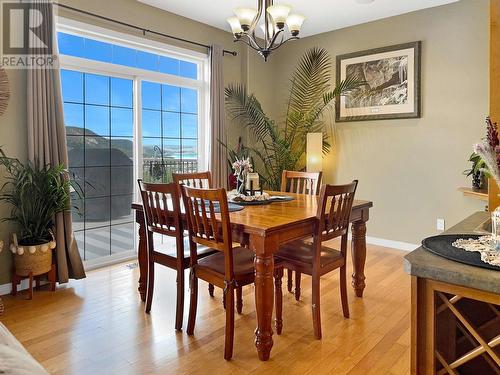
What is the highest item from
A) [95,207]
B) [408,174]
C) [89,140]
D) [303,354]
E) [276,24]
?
[276,24]

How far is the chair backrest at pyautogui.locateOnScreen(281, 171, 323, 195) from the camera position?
11.0ft

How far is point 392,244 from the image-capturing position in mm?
4492

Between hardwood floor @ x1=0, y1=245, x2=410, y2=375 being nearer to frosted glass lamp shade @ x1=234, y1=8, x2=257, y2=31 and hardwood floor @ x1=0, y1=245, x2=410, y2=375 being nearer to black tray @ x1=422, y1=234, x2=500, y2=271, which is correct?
black tray @ x1=422, y1=234, x2=500, y2=271

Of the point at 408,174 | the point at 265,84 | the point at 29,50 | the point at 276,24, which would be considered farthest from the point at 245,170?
the point at 265,84

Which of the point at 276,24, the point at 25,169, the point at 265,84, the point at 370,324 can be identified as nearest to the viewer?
the point at 370,324

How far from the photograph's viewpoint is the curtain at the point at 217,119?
4500 millimetres

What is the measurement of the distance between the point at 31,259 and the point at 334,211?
2.34 metres

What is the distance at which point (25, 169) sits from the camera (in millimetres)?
2959

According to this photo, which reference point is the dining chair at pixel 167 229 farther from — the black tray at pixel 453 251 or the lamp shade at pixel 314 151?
the lamp shade at pixel 314 151

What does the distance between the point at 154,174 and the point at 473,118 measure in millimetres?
3416

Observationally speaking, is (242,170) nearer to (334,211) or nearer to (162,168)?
(334,211)

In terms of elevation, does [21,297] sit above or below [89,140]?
below

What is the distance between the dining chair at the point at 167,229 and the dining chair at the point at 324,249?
2.10 feet

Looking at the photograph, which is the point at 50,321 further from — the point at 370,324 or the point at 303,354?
the point at 370,324
